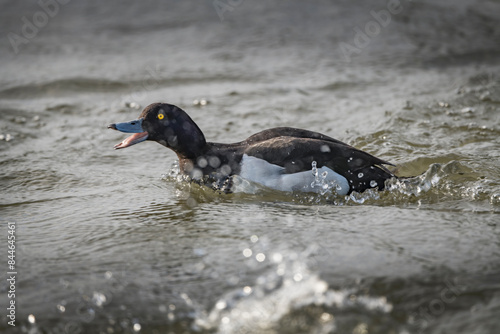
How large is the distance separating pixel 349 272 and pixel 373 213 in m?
1.22

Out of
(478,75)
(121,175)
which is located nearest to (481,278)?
(121,175)

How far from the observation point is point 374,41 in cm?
1139

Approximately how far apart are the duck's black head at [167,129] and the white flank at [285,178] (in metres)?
0.68

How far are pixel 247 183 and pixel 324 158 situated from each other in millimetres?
753

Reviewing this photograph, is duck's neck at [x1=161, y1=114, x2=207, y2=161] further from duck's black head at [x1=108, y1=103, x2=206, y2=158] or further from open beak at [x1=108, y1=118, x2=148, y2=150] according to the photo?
open beak at [x1=108, y1=118, x2=148, y2=150]

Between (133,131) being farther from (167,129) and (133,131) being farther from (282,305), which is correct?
(282,305)

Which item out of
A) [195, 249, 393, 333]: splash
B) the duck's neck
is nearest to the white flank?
the duck's neck

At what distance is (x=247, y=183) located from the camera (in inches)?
215

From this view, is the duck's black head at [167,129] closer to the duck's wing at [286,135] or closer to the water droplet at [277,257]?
the duck's wing at [286,135]

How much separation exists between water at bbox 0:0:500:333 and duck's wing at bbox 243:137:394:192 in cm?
16

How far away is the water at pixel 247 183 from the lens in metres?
Result: 3.55

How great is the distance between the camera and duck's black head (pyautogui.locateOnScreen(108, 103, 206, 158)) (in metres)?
5.72

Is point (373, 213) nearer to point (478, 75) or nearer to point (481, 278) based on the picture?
point (481, 278)

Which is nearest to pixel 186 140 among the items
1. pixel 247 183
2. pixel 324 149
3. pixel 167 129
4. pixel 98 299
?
pixel 167 129
